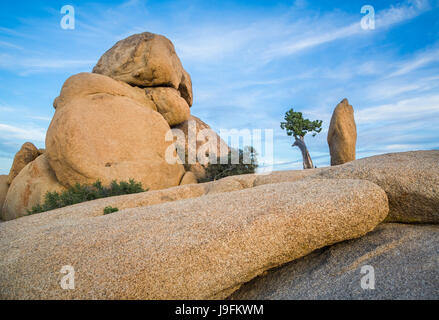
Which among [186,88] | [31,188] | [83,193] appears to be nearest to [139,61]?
[186,88]

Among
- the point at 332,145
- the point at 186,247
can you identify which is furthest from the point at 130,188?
the point at 332,145

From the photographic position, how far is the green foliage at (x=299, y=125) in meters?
22.5

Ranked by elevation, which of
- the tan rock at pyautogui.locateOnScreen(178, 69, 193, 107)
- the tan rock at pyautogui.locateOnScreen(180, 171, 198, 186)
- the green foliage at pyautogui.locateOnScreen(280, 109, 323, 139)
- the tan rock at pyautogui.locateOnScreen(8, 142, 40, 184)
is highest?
the tan rock at pyautogui.locateOnScreen(178, 69, 193, 107)

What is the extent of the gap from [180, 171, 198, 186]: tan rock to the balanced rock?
769 centimetres

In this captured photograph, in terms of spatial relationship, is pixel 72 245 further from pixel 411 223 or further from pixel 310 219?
pixel 411 223

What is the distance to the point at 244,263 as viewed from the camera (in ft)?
11.7

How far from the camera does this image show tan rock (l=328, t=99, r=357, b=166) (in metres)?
15.3

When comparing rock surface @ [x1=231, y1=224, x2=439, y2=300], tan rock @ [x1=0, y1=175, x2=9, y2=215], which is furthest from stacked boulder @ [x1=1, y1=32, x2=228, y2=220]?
rock surface @ [x1=231, y1=224, x2=439, y2=300]

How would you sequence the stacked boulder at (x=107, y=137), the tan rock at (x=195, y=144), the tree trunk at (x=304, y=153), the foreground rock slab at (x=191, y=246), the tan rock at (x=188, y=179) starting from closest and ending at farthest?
the foreground rock slab at (x=191, y=246) → the stacked boulder at (x=107, y=137) → the tan rock at (x=188, y=179) → the tan rock at (x=195, y=144) → the tree trunk at (x=304, y=153)

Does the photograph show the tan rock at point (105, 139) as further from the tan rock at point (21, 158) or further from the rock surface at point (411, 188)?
the rock surface at point (411, 188)

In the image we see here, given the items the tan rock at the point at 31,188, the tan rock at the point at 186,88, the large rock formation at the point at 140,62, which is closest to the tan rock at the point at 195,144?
the tan rock at the point at 186,88

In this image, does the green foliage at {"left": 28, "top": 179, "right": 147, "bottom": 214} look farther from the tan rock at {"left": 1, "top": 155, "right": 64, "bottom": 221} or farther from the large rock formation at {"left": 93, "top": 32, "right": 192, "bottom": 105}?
the large rock formation at {"left": 93, "top": 32, "right": 192, "bottom": 105}

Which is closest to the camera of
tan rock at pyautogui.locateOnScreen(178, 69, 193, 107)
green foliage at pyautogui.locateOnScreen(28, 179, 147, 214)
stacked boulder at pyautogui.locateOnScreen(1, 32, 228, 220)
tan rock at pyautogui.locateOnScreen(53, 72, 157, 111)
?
green foliage at pyautogui.locateOnScreen(28, 179, 147, 214)

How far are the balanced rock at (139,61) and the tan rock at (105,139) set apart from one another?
105 inches
